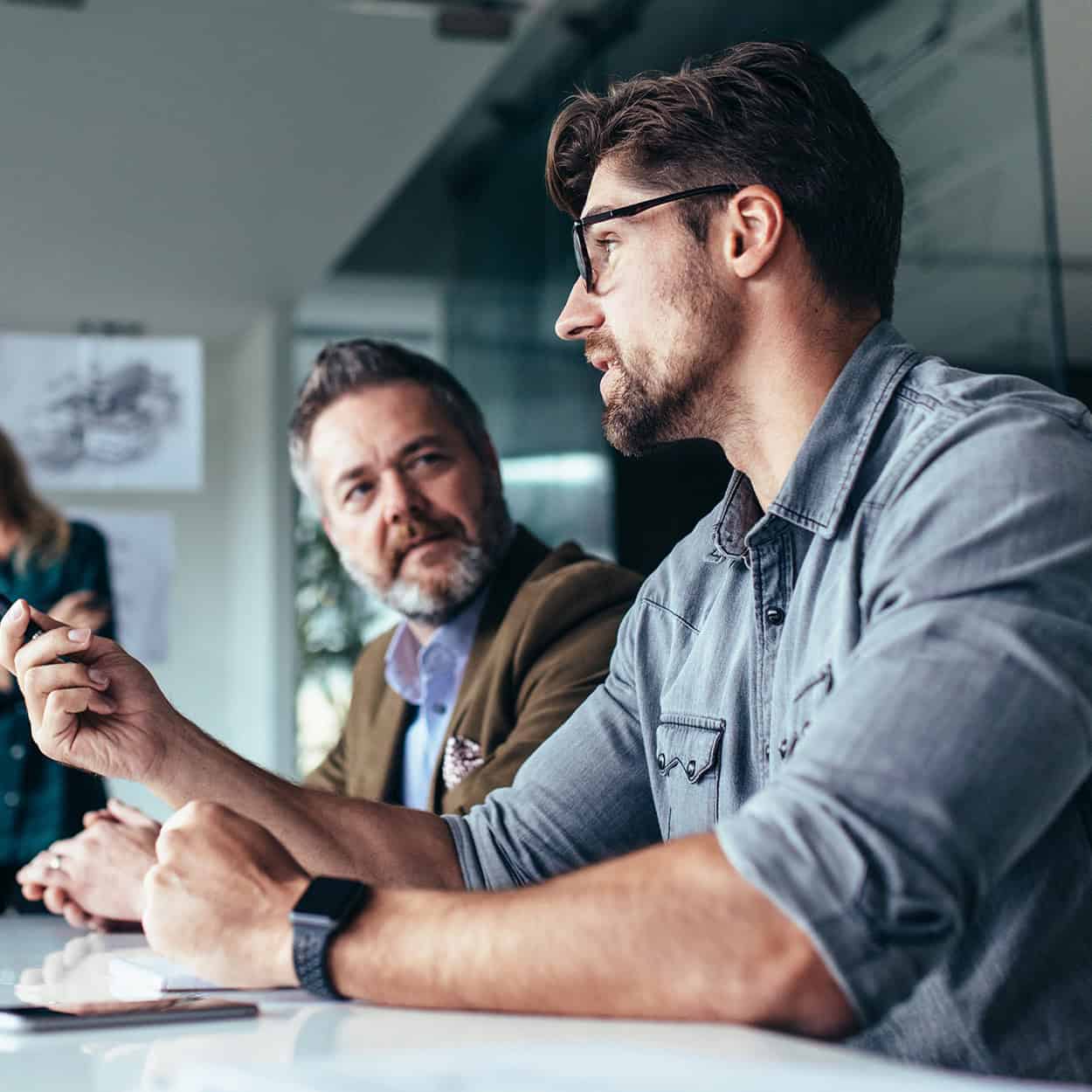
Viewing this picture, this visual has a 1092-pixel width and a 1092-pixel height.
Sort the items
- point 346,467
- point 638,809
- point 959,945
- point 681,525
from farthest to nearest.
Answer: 1. point 681,525
2. point 346,467
3. point 638,809
4. point 959,945

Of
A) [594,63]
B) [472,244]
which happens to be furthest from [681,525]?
[472,244]

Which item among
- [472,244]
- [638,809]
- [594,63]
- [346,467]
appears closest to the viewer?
[638,809]

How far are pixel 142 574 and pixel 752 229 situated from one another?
3.91m

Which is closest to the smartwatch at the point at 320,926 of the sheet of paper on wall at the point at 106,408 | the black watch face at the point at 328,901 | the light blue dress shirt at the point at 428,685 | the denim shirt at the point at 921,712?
the black watch face at the point at 328,901

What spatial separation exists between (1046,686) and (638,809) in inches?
24.6

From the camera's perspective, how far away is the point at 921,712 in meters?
0.83

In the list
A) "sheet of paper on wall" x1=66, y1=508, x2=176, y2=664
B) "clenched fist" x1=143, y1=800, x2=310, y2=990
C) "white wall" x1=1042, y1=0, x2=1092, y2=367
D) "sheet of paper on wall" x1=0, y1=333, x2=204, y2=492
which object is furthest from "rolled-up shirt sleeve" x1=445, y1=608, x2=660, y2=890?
"sheet of paper on wall" x1=66, y1=508, x2=176, y2=664

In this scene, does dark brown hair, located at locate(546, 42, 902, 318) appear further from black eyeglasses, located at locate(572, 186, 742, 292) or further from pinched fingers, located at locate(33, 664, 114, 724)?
pinched fingers, located at locate(33, 664, 114, 724)

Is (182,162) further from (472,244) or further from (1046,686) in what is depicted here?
(1046,686)

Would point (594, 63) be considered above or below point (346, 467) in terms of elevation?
above

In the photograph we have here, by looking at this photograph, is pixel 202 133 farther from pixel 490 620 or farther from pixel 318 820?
pixel 318 820

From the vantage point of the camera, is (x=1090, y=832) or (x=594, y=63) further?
(x=594, y=63)

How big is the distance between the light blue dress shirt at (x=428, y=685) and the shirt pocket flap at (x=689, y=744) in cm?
72

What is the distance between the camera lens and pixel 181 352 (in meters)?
4.30
